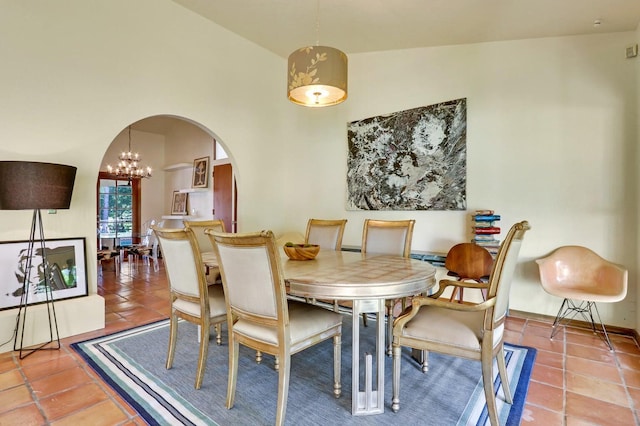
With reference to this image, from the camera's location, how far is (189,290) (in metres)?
2.19

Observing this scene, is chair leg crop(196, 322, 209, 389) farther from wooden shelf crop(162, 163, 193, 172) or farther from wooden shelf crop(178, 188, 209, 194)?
wooden shelf crop(162, 163, 193, 172)

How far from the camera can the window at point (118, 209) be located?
784 cm

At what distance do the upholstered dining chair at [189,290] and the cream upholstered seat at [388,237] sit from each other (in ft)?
4.97

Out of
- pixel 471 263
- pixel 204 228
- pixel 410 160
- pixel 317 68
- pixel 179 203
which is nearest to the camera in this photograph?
pixel 317 68

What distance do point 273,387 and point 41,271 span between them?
2.29m

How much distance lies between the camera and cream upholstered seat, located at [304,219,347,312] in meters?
3.42

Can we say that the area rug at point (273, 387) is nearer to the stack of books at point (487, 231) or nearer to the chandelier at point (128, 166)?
the stack of books at point (487, 231)

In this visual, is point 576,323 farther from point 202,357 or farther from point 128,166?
point 128,166

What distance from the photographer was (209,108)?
416 centimetres

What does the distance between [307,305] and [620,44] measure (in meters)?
3.74

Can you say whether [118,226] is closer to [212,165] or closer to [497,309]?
[212,165]

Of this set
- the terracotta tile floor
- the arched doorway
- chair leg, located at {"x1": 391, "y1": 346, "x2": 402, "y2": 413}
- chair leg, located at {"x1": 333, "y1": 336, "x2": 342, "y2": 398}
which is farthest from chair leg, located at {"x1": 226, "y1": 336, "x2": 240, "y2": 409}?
the arched doorway

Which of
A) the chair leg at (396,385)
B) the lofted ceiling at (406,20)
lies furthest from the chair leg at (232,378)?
the lofted ceiling at (406,20)

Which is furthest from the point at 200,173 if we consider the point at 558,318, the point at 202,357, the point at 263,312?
the point at 558,318
